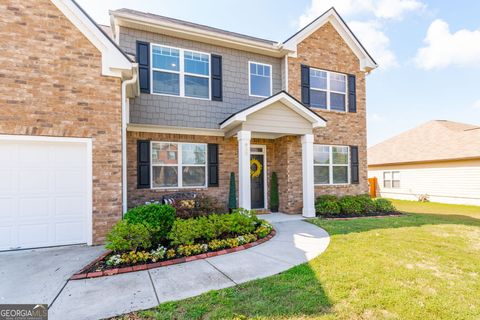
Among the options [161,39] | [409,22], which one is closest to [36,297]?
[161,39]

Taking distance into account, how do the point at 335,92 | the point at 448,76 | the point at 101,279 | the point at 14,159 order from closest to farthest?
the point at 101,279 → the point at 14,159 → the point at 335,92 → the point at 448,76

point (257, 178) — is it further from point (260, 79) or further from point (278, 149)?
point (260, 79)


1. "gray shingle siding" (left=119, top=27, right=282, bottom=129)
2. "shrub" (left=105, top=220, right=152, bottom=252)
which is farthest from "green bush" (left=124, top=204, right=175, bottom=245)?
"gray shingle siding" (left=119, top=27, right=282, bottom=129)

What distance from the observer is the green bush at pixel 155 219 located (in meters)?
5.20

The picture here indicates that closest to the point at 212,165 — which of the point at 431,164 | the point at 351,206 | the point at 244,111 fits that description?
the point at 244,111

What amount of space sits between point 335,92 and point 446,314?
9.54m

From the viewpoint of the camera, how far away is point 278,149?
33.4ft

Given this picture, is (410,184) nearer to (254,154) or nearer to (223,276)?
(254,154)

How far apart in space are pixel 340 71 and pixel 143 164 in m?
9.16

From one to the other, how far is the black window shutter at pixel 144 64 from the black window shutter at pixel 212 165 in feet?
9.62

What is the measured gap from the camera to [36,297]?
136 inches

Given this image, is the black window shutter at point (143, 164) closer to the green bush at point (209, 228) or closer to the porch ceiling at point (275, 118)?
the porch ceiling at point (275, 118)

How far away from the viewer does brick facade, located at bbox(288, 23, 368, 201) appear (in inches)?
402

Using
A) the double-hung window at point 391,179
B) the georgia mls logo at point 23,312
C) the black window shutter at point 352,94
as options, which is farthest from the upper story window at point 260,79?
the double-hung window at point 391,179
